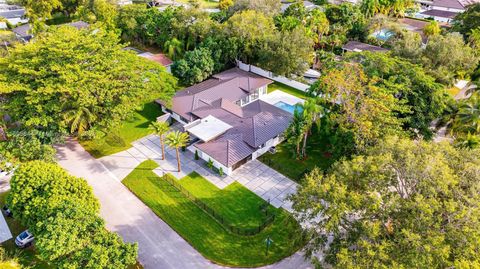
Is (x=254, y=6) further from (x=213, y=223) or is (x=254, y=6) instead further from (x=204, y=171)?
(x=213, y=223)

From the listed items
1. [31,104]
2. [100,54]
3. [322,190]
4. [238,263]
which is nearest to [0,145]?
[31,104]

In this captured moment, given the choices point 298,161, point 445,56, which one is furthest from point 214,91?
point 445,56

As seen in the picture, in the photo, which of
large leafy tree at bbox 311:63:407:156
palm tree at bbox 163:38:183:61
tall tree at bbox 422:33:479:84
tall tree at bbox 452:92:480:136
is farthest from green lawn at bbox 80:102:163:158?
tall tree at bbox 422:33:479:84

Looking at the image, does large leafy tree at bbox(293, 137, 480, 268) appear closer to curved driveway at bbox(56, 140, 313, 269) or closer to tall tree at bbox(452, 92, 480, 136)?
curved driveway at bbox(56, 140, 313, 269)

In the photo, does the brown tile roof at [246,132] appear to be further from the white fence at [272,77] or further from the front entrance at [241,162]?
the white fence at [272,77]

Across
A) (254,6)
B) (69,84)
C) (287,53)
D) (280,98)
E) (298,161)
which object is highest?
(254,6)
